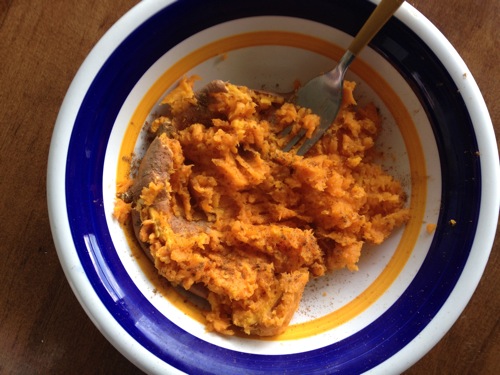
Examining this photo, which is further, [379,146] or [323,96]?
[379,146]

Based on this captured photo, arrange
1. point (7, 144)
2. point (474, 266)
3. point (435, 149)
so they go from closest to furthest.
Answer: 1. point (474, 266)
2. point (435, 149)
3. point (7, 144)

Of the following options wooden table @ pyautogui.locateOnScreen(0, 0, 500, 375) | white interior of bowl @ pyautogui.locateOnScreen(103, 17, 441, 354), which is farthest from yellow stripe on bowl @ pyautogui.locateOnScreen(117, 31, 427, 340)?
wooden table @ pyautogui.locateOnScreen(0, 0, 500, 375)

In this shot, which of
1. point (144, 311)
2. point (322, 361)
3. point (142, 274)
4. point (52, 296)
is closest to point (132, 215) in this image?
point (142, 274)

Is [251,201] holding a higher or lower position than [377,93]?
lower

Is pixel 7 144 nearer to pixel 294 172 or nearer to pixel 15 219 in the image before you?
pixel 15 219

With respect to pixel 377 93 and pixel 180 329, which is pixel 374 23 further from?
pixel 180 329

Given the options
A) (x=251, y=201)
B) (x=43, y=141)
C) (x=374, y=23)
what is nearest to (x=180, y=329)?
(x=251, y=201)

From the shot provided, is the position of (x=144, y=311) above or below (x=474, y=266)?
below

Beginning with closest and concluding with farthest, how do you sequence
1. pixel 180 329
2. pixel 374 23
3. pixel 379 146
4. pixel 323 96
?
pixel 374 23
pixel 180 329
pixel 323 96
pixel 379 146
